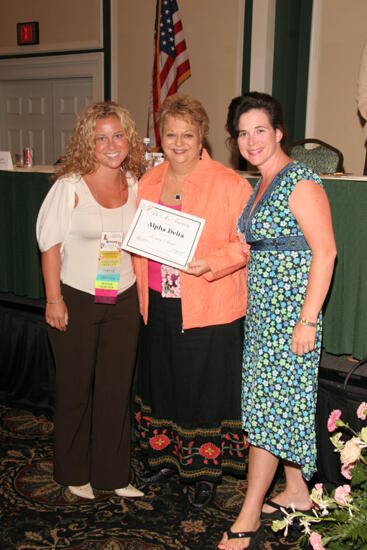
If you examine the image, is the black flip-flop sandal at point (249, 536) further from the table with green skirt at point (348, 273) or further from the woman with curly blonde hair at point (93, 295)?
the table with green skirt at point (348, 273)

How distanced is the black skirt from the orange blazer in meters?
0.08

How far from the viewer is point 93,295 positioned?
2352 mm

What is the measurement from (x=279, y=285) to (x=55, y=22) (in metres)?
6.60

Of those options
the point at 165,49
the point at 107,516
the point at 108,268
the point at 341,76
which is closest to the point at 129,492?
the point at 107,516

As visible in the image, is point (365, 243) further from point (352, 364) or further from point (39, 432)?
point (39, 432)

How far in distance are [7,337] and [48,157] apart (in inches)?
189

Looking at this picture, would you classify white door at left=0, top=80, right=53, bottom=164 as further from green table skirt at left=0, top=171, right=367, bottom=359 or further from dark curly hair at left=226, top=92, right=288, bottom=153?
dark curly hair at left=226, top=92, right=288, bottom=153

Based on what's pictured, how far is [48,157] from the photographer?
26.1ft

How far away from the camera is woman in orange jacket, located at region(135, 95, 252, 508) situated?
2227 millimetres

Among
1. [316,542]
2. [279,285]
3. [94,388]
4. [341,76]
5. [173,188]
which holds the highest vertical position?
[341,76]

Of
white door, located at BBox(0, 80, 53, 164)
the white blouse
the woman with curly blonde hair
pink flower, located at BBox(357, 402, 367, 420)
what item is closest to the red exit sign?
white door, located at BBox(0, 80, 53, 164)

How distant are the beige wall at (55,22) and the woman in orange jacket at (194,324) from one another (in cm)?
545

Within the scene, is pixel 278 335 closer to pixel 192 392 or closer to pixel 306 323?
pixel 306 323

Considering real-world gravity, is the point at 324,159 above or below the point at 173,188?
above
